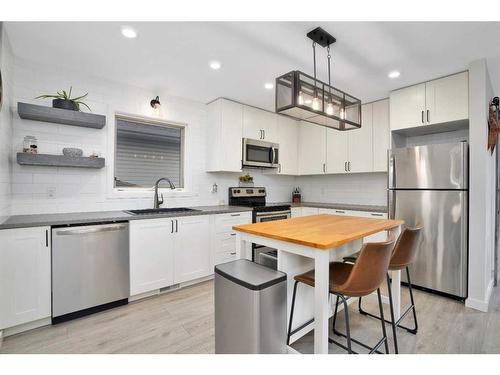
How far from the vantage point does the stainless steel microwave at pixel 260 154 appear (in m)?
3.93

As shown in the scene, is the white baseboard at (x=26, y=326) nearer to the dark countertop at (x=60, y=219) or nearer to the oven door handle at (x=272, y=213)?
the dark countertop at (x=60, y=219)

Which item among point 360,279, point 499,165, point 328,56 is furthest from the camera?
point 499,165

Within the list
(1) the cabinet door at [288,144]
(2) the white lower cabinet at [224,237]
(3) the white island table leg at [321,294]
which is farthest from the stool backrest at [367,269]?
(1) the cabinet door at [288,144]

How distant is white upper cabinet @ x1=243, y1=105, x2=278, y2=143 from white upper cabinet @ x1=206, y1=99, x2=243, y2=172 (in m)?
0.12

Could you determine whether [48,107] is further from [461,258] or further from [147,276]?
[461,258]

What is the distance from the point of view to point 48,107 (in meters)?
2.45

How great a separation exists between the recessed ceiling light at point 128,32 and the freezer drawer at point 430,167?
3099mm

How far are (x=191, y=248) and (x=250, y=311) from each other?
1823 mm

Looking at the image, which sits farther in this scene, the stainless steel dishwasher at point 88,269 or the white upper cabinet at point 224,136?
the white upper cabinet at point 224,136

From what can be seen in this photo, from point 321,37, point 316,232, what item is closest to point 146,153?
point 321,37

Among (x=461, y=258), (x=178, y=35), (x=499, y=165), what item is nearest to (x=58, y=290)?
(x=178, y=35)

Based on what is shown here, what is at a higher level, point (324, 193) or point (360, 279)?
point (324, 193)
